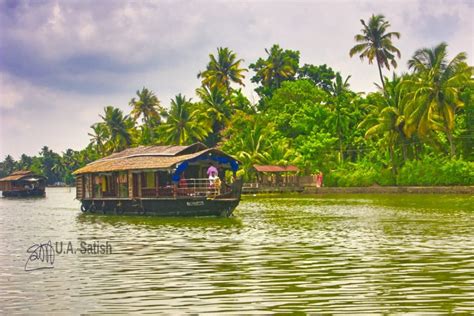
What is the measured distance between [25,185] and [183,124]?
90.5ft

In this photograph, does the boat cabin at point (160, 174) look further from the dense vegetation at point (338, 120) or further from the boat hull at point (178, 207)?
the dense vegetation at point (338, 120)

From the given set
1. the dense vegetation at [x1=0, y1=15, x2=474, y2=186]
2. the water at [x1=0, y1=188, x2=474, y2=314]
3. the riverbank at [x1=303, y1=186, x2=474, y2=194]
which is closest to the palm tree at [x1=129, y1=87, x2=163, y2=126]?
the dense vegetation at [x1=0, y1=15, x2=474, y2=186]

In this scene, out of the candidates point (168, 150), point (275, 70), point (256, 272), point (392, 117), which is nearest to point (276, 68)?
point (275, 70)

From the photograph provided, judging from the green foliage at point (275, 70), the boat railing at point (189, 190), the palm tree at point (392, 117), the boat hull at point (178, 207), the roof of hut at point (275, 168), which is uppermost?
the green foliage at point (275, 70)

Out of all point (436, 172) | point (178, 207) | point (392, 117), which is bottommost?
point (178, 207)

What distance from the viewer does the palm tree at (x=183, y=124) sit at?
237 ft

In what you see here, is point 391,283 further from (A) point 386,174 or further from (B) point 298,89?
(B) point 298,89

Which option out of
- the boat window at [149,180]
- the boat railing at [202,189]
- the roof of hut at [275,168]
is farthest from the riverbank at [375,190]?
the boat window at [149,180]

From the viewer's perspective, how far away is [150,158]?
3362 centimetres

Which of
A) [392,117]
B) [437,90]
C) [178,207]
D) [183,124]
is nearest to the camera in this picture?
[178,207]

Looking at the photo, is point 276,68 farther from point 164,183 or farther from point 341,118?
point 164,183

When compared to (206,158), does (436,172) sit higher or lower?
lower

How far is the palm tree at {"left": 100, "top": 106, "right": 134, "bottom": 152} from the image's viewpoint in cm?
8644

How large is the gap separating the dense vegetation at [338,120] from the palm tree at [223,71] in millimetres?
138
